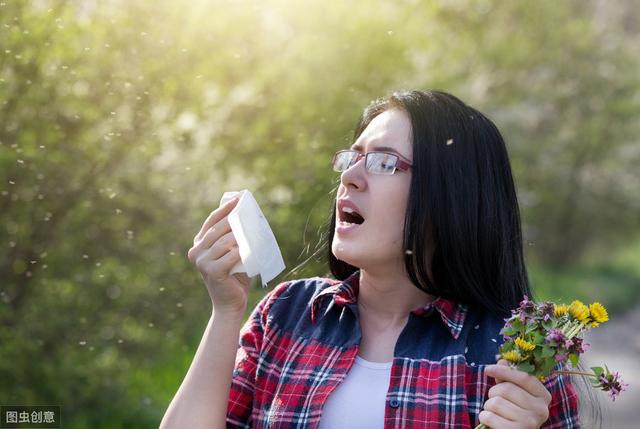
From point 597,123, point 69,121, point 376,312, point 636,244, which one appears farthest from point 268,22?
point 636,244

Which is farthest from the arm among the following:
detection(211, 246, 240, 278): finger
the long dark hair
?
the long dark hair

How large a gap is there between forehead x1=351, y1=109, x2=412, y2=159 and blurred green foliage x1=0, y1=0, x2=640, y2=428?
51.0 inches

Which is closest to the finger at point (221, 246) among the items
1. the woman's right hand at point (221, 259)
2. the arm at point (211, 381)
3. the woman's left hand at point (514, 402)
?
the woman's right hand at point (221, 259)

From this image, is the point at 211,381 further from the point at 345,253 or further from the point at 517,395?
the point at 517,395

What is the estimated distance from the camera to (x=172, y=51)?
478cm

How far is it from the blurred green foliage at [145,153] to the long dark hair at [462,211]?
138cm

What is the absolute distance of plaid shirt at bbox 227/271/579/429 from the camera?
2066 mm

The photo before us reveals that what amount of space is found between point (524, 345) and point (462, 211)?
1.71 feet

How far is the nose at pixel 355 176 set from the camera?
89.8 inches

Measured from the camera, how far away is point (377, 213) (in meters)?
2.26

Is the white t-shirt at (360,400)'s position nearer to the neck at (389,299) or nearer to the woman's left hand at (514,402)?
the neck at (389,299)

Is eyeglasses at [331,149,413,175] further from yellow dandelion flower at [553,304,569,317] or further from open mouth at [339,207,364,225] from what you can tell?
yellow dandelion flower at [553,304,569,317]

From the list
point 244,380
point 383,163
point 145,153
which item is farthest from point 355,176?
point 145,153

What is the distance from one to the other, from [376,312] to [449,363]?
11.9 inches
